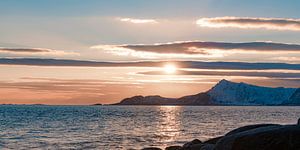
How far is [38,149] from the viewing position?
160ft

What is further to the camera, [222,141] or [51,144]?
[51,144]

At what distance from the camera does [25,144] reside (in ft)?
175

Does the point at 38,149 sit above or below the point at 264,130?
below

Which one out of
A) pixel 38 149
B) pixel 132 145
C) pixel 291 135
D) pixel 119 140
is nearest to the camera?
pixel 291 135

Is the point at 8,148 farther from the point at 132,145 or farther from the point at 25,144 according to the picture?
the point at 132,145

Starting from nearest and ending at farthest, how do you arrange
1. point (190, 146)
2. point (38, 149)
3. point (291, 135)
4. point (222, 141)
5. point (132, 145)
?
point (291, 135) → point (222, 141) → point (190, 146) → point (38, 149) → point (132, 145)

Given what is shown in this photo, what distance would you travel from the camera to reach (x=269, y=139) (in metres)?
20.7

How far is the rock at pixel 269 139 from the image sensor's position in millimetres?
20359

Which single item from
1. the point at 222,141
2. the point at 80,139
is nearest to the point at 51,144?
the point at 80,139

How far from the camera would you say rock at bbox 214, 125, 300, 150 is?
2036 centimetres

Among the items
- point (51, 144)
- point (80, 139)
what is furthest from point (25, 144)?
point (80, 139)

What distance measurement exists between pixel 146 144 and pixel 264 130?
33.4m

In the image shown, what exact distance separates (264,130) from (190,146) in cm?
1111

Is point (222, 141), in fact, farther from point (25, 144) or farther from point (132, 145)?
point (25, 144)
